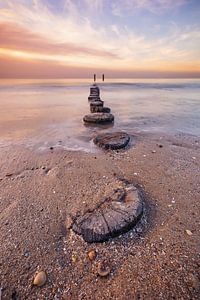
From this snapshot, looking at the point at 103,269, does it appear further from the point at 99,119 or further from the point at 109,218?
the point at 99,119

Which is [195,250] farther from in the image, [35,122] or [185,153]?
[35,122]

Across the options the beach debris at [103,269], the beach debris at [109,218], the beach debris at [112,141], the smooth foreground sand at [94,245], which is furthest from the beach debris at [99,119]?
the beach debris at [103,269]

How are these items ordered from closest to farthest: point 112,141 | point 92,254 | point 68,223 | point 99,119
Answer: point 92,254 < point 68,223 < point 112,141 < point 99,119

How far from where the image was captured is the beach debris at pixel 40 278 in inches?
68.8

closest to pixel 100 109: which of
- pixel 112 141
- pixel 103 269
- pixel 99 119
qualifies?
pixel 99 119

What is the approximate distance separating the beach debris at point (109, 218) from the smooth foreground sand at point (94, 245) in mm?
90

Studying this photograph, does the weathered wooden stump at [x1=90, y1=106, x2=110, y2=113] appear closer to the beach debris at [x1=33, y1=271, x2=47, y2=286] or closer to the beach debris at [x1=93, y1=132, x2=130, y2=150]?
the beach debris at [x1=93, y1=132, x2=130, y2=150]

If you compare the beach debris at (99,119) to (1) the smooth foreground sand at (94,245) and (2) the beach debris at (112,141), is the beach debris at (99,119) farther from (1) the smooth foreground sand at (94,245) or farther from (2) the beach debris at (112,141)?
(1) the smooth foreground sand at (94,245)

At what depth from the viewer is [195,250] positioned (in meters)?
2.04

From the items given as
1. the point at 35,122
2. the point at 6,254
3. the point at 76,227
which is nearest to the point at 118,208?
the point at 76,227

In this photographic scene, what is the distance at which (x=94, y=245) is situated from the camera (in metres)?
2.09

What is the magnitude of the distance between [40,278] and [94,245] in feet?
2.04

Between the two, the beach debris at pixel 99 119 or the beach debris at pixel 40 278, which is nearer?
the beach debris at pixel 40 278

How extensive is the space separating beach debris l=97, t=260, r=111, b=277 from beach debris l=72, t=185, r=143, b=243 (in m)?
0.24
